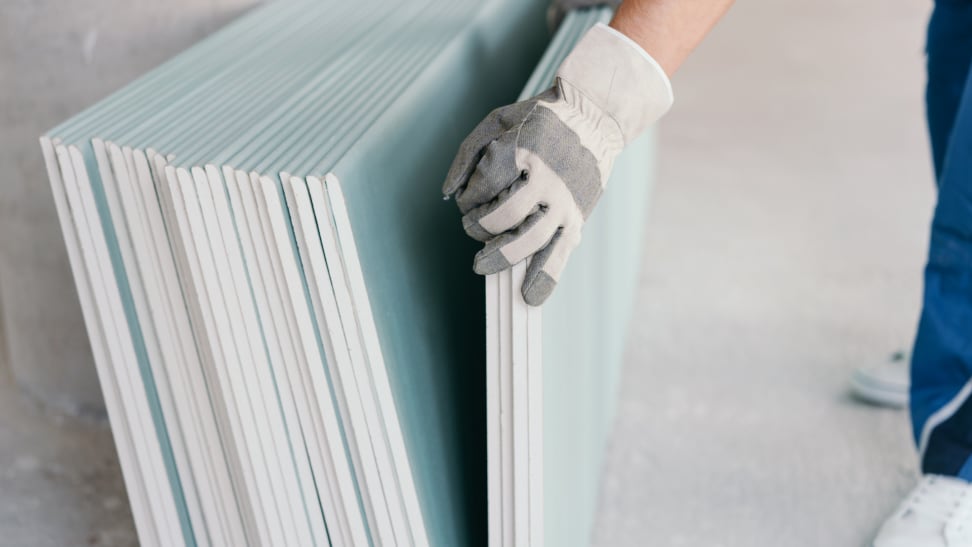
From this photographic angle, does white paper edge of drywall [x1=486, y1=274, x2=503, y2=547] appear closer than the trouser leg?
Yes

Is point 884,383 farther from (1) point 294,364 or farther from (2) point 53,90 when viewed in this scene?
(2) point 53,90

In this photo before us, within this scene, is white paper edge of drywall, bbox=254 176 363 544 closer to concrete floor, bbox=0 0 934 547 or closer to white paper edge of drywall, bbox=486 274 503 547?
white paper edge of drywall, bbox=486 274 503 547

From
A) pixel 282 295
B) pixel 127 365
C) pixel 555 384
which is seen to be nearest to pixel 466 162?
pixel 282 295

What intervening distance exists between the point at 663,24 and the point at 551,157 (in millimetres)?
259

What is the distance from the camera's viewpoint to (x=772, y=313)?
2.45 meters

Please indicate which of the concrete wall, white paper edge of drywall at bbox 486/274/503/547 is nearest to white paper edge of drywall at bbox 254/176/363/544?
white paper edge of drywall at bbox 486/274/503/547

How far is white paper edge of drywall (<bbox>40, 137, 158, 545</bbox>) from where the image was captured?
3.66 ft

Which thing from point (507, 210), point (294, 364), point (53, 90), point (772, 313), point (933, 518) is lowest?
point (933, 518)

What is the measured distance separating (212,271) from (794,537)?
1.17 metres

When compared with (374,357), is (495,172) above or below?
above

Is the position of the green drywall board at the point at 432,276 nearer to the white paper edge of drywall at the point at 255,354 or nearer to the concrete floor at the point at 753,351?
the white paper edge of drywall at the point at 255,354

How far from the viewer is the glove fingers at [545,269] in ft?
3.22

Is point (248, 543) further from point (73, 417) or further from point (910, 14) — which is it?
point (910, 14)

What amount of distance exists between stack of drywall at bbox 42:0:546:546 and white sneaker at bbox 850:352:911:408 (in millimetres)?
1102
